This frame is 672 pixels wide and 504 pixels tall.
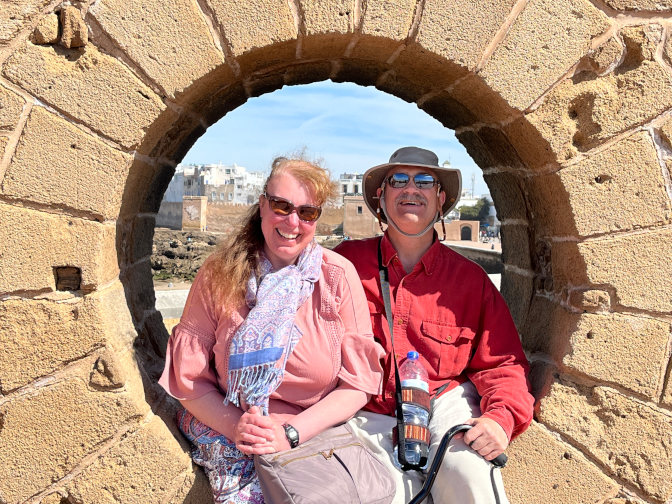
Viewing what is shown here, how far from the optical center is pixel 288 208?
226 centimetres

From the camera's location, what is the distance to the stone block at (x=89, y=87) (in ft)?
7.32

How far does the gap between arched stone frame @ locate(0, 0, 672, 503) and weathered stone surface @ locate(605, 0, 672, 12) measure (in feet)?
0.15

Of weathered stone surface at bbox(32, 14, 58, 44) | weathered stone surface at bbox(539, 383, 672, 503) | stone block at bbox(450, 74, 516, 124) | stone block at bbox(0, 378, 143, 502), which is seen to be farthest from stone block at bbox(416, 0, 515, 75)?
stone block at bbox(0, 378, 143, 502)

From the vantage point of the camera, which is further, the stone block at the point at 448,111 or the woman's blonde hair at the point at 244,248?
the stone block at the point at 448,111

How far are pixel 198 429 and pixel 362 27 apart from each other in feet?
6.22

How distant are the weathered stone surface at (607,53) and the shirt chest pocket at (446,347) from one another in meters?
1.37

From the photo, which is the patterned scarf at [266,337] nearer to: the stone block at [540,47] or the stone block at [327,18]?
the stone block at [327,18]

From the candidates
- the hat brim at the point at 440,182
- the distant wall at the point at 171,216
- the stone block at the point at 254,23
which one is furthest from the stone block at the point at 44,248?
the distant wall at the point at 171,216

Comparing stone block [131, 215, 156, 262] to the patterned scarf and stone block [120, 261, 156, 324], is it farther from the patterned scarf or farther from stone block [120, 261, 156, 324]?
the patterned scarf

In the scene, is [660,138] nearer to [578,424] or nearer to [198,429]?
[578,424]

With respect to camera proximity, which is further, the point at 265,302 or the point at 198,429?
the point at 198,429

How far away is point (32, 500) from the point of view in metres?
2.29

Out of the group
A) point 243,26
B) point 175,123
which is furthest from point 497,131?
point 175,123

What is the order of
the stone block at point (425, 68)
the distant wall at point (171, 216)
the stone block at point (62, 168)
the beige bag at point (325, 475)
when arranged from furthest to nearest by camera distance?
the distant wall at point (171, 216) < the stone block at point (425, 68) < the stone block at point (62, 168) < the beige bag at point (325, 475)
